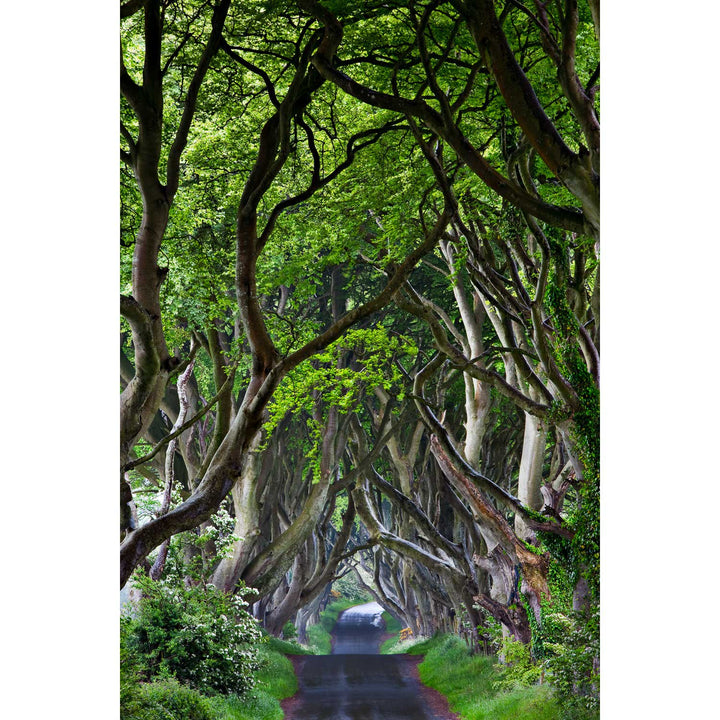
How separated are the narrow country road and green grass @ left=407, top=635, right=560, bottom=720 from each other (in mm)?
308

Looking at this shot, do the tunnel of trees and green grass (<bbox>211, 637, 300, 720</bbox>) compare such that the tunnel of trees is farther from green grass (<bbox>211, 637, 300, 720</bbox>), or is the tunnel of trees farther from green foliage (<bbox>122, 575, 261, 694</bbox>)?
green grass (<bbox>211, 637, 300, 720</bbox>)

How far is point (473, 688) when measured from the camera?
1456 centimetres

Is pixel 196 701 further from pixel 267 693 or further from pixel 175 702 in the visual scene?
pixel 267 693

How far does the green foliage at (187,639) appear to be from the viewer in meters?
11.3

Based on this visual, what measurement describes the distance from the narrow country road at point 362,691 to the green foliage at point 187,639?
2.93 meters

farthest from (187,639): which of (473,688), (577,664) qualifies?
(473,688)

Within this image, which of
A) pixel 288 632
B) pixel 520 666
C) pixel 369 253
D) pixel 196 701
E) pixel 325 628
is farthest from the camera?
pixel 325 628

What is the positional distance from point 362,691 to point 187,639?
20.4 feet

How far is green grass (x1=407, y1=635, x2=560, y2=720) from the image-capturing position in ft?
36.7

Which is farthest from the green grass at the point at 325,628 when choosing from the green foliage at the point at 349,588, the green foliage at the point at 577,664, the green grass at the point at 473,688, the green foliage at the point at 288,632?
the green foliage at the point at 577,664

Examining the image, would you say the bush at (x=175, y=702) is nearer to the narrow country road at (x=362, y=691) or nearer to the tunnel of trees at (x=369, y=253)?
the tunnel of trees at (x=369, y=253)

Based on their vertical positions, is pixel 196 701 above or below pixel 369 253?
below
